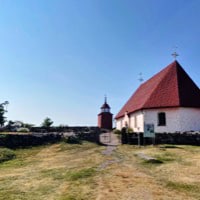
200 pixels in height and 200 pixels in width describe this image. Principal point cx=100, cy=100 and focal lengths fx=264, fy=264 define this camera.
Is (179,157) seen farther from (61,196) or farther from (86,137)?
(86,137)

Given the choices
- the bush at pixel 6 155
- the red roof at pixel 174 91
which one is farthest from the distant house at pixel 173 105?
the bush at pixel 6 155

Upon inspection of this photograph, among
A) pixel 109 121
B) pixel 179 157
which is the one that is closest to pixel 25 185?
pixel 179 157

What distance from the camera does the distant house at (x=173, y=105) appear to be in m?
24.5

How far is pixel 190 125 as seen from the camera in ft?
80.7

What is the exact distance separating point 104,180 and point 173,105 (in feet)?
56.9

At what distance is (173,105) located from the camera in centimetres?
2445

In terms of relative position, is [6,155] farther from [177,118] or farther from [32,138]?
[177,118]

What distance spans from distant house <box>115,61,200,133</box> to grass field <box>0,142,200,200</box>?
1223cm

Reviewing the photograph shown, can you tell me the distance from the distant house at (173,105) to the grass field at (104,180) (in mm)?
12230

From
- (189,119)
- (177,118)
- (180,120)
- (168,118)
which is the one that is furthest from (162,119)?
(189,119)

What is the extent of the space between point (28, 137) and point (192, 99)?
50.7 feet

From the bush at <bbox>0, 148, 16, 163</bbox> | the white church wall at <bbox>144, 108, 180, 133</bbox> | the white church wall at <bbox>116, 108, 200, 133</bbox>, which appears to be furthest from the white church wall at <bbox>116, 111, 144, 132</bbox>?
the bush at <bbox>0, 148, 16, 163</bbox>

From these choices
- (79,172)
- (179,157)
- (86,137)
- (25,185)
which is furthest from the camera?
(86,137)

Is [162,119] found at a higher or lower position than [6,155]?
higher
